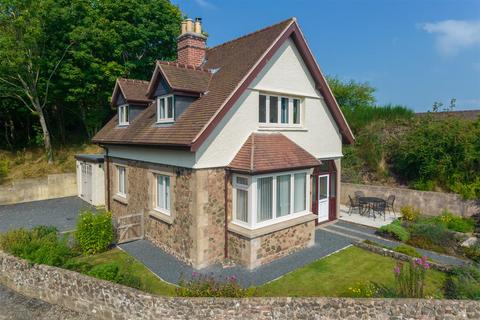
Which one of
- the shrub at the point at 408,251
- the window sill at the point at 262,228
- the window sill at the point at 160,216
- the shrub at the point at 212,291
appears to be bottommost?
the shrub at the point at 408,251

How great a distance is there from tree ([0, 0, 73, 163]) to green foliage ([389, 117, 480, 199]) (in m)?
28.4

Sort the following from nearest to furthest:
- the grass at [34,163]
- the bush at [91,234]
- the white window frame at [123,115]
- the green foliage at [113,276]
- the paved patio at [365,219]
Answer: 1. the green foliage at [113,276]
2. the bush at [91,234]
3. the paved patio at [365,219]
4. the white window frame at [123,115]
5. the grass at [34,163]

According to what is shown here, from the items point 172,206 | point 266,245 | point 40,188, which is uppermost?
point 172,206

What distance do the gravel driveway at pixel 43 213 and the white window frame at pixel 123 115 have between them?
6.37m

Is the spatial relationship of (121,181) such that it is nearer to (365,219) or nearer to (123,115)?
(123,115)

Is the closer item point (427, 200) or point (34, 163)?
point (427, 200)

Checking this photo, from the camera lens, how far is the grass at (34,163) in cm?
2362

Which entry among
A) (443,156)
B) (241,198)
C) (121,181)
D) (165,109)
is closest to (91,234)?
(121,181)

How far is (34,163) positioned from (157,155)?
19805 millimetres

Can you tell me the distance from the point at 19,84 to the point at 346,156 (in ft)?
92.8

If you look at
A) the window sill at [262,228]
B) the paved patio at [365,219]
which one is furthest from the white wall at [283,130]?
the paved patio at [365,219]

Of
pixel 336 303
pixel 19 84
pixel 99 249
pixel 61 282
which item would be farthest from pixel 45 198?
pixel 336 303

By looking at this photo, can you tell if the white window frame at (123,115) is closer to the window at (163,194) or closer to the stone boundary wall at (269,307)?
the window at (163,194)

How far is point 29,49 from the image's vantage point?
75.0ft
